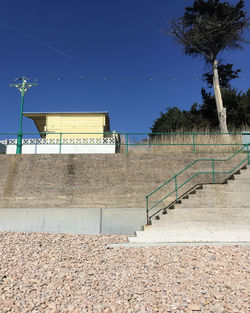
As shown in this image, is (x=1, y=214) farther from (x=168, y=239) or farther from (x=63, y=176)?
(x=168, y=239)

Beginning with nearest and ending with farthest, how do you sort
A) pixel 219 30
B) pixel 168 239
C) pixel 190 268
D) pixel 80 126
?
pixel 190 268
pixel 168 239
pixel 219 30
pixel 80 126

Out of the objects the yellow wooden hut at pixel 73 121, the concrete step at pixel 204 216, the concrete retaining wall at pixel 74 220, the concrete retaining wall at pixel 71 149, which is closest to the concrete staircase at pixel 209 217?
the concrete step at pixel 204 216

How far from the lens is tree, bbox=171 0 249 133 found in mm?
16922

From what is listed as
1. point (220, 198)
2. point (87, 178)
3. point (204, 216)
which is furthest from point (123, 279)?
point (87, 178)

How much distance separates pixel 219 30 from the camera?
55.9ft

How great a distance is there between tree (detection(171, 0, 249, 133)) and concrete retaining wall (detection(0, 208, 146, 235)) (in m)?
11.9

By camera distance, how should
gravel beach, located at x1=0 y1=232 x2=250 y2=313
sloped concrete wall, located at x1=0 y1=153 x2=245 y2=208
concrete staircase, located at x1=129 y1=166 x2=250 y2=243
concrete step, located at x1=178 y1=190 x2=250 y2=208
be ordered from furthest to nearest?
1. sloped concrete wall, located at x1=0 y1=153 x2=245 y2=208
2. concrete step, located at x1=178 y1=190 x2=250 y2=208
3. concrete staircase, located at x1=129 y1=166 x2=250 y2=243
4. gravel beach, located at x1=0 y1=232 x2=250 y2=313

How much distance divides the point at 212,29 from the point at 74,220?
1813 centimetres

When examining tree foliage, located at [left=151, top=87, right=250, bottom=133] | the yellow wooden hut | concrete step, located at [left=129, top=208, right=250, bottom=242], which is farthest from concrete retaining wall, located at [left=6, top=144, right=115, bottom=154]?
tree foliage, located at [left=151, top=87, right=250, bottom=133]

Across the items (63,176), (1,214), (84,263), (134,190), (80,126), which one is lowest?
(84,263)

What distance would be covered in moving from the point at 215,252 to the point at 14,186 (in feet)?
26.9

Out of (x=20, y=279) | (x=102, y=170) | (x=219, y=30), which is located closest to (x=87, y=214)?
(x=102, y=170)

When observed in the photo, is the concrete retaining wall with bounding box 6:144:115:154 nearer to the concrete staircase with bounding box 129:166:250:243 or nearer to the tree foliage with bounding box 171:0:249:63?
the concrete staircase with bounding box 129:166:250:243

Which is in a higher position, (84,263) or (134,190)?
(134,190)
